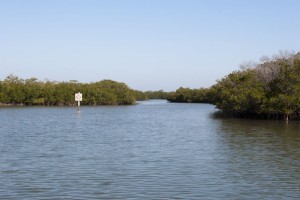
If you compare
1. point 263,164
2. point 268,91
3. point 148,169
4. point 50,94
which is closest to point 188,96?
point 50,94

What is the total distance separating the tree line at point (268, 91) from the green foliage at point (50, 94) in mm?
67417

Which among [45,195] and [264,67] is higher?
[264,67]

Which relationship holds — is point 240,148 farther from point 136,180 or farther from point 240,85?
point 240,85

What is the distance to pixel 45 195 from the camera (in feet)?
39.2

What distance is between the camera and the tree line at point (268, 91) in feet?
148

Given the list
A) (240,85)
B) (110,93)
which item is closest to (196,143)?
(240,85)

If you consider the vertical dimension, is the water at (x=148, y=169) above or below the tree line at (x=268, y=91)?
below

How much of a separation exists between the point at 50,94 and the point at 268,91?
76.5 metres

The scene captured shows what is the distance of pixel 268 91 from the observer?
163 ft

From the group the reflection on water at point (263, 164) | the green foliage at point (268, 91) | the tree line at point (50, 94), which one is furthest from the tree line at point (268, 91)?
the tree line at point (50, 94)

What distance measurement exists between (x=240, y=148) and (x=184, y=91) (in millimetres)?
149347

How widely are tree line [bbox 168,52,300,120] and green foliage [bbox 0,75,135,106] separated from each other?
67417mm

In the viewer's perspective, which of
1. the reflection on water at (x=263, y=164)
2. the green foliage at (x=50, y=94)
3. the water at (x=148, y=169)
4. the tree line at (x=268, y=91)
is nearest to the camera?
the water at (x=148, y=169)

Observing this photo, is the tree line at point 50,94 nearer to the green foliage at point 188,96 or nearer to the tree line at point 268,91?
the green foliage at point 188,96
